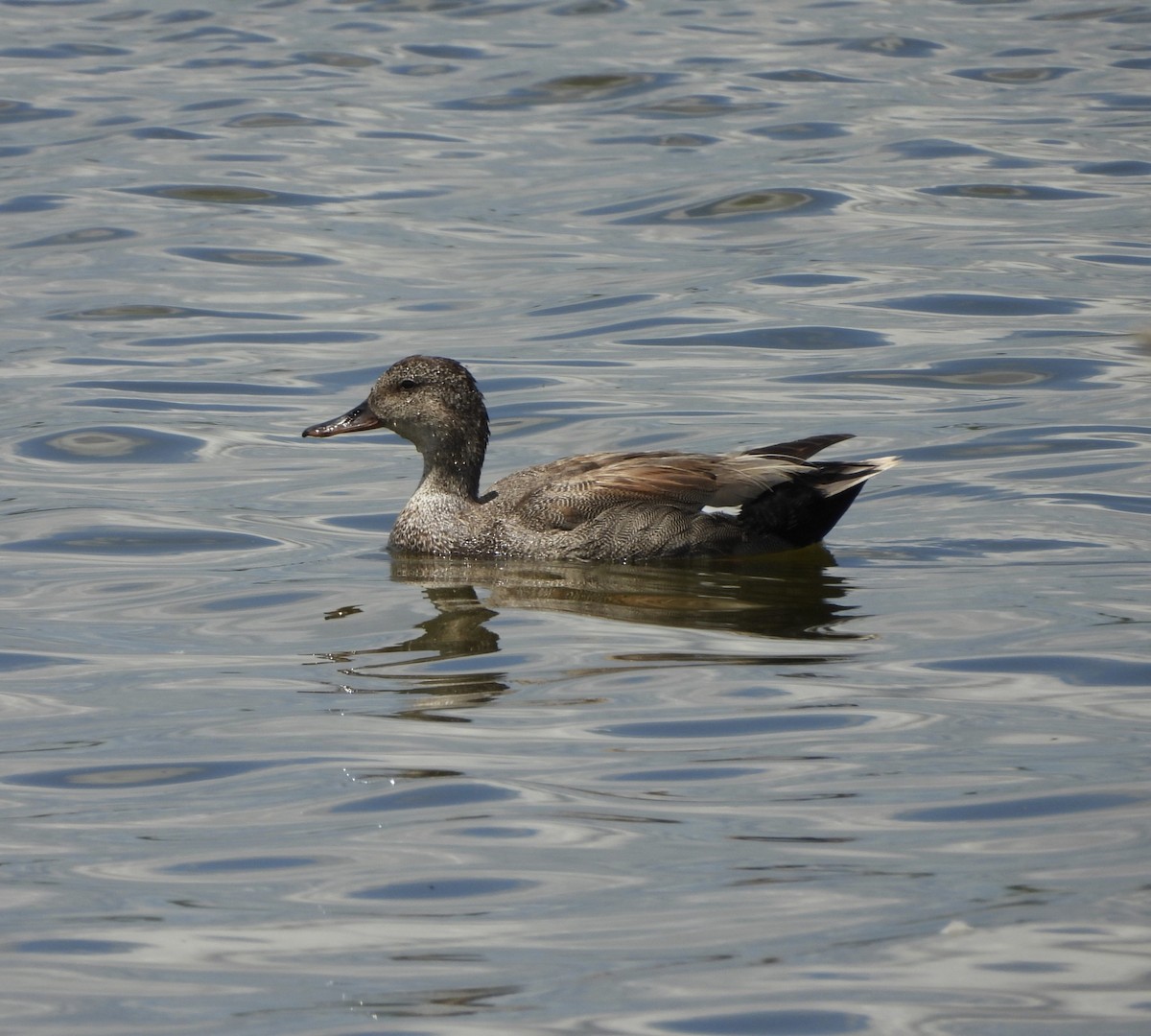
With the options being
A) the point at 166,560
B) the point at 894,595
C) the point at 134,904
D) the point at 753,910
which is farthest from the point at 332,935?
the point at 166,560

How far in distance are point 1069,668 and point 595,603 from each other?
2.12m

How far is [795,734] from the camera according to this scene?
21.9ft

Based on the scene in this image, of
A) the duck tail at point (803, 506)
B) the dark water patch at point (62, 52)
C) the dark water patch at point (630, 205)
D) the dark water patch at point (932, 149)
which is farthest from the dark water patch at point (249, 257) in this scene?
the dark water patch at point (62, 52)

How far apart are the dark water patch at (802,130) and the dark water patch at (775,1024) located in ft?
58.9

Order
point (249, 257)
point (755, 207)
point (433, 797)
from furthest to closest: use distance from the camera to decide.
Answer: point (755, 207)
point (249, 257)
point (433, 797)

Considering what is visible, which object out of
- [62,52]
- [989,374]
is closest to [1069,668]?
[989,374]

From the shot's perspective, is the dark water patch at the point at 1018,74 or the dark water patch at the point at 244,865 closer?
the dark water patch at the point at 244,865

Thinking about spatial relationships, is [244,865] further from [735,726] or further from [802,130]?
[802,130]

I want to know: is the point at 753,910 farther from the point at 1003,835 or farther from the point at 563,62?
the point at 563,62

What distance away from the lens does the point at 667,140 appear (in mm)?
21906

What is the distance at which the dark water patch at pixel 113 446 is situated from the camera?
11.9 metres

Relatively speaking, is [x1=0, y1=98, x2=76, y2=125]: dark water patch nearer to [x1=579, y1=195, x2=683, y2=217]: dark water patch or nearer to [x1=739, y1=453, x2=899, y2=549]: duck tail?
[x1=579, y1=195, x2=683, y2=217]: dark water patch

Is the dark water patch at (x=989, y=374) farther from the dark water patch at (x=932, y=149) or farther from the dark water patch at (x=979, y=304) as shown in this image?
the dark water patch at (x=932, y=149)

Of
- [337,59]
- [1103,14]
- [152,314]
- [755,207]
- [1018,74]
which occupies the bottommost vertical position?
[152,314]
